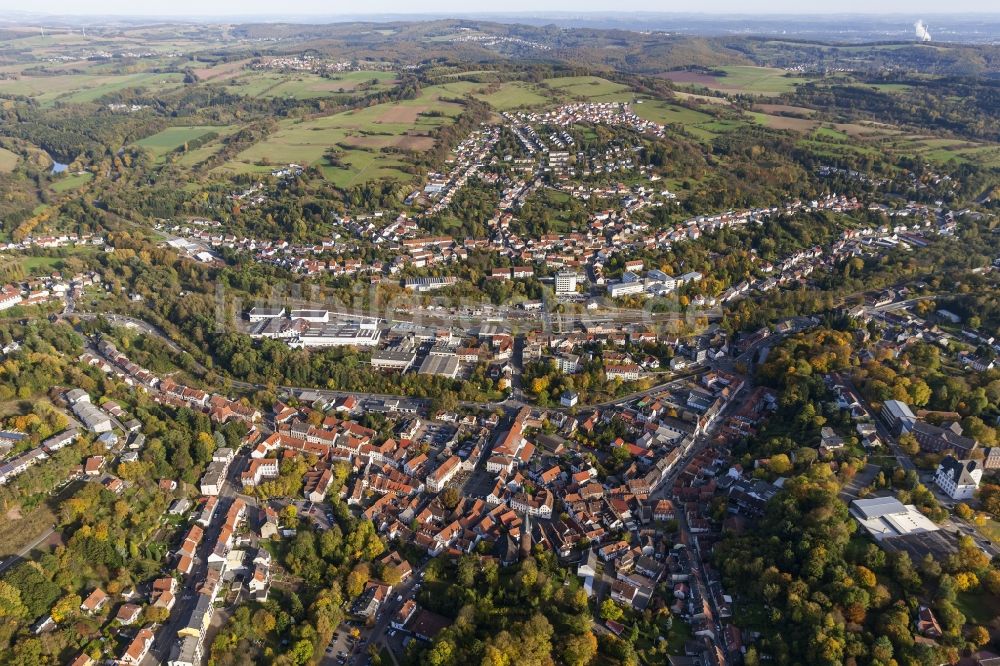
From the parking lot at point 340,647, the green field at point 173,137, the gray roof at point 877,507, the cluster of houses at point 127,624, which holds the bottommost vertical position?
the parking lot at point 340,647

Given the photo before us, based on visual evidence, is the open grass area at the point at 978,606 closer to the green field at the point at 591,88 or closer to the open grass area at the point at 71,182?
the open grass area at the point at 71,182

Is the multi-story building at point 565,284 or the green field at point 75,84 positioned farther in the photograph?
the green field at point 75,84

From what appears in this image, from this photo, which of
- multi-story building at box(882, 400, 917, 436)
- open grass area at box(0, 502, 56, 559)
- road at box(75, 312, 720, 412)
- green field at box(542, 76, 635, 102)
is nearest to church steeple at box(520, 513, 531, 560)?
road at box(75, 312, 720, 412)

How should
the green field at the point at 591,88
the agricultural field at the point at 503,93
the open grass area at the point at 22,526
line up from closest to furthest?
the open grass area at the point at 22,526 < the agricultural field at the point at 503,93 < the green field at the point at 591,88

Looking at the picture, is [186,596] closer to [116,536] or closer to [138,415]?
[116,536]

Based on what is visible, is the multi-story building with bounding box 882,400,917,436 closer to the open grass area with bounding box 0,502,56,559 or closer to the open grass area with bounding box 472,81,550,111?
the open grass area with bounding box 0,502,56,559

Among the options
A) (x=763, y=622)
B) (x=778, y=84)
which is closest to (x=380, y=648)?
(x=763, y=622)

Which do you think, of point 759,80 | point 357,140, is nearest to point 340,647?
point 357,140

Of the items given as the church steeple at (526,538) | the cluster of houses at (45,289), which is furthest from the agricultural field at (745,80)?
the cluster of houses at (45,289)
